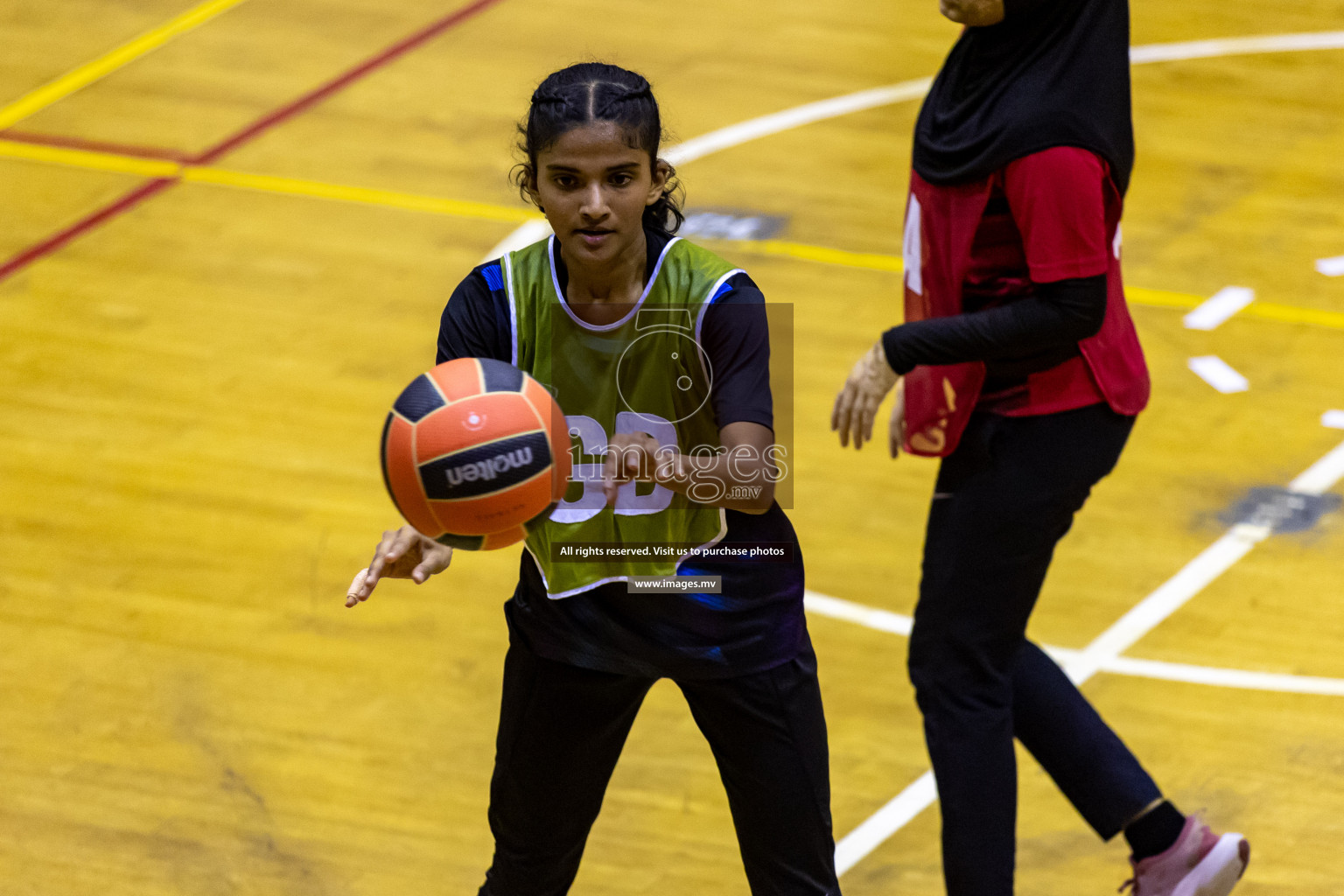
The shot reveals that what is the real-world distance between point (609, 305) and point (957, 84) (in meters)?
0.81

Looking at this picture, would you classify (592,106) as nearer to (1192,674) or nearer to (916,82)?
(1192,674)

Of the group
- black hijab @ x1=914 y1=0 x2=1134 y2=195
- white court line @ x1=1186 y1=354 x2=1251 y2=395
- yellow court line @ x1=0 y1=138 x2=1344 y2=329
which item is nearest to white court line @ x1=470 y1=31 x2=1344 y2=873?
yellow court line @ x1=0 y1=138 x2=1344 y2=329

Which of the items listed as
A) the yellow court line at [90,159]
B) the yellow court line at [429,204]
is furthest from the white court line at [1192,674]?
the yellow court line at [90,159]

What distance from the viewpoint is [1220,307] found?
572 cm

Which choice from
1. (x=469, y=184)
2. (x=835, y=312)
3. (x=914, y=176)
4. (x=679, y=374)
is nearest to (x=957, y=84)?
(x=914, y=176)

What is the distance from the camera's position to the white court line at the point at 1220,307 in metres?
5.64

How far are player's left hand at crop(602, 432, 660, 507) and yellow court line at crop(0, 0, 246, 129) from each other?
5555 mm

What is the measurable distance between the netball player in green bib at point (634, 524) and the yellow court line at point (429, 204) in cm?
339

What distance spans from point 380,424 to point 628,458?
292 centimetres

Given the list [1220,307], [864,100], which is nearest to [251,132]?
[864,100]

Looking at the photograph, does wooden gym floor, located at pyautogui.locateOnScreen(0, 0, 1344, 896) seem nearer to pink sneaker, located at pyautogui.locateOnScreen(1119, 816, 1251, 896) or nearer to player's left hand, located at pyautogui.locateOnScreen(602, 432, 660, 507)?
pink sneaker, located at pyautogui.locateOnScreen(1119, 816, 1251, 896)

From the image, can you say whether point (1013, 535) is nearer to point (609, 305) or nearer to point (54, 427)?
point (609, 305)

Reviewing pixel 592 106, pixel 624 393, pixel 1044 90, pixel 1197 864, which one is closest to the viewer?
pixel 592 106

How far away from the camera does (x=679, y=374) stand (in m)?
2.60
